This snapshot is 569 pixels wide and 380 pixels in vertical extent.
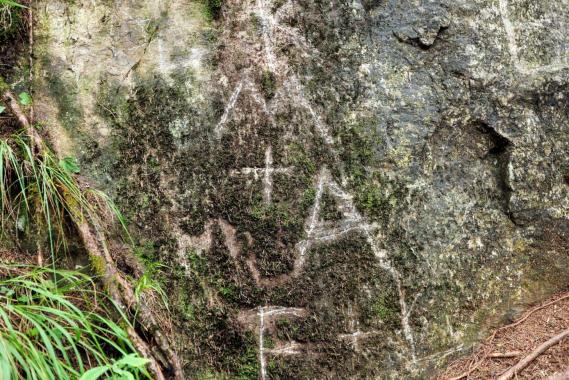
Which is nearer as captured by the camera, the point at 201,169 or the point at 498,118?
the point at 201,169

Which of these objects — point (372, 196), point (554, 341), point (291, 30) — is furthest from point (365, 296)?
point (291, 30)

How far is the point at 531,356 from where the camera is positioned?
277 centimetres

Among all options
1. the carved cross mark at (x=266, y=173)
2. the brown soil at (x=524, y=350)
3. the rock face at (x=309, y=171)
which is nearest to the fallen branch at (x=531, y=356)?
the brown soil at (x=524, y=350)

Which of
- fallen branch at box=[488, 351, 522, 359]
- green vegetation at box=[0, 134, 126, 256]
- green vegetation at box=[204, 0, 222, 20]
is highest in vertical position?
green vegetation at box=[204, 0, 222, 20]

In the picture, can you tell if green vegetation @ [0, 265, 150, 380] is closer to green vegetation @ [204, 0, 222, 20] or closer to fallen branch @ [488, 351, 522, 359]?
green vegetation @ [204, 0, 222, 20]

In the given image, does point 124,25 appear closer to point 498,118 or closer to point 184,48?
point 184,48

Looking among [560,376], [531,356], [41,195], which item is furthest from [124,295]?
[560,376]

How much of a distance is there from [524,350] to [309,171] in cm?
141

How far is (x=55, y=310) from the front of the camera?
7.00 ft

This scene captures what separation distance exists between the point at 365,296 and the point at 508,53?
61.9 inches

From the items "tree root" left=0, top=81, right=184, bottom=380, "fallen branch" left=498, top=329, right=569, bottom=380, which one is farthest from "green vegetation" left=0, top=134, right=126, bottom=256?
"fallen branch" left=498, top=329, right=569, bottom=380

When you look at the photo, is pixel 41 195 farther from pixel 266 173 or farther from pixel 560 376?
pixel 560 376

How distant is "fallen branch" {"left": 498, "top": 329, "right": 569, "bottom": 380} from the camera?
2.73 metres

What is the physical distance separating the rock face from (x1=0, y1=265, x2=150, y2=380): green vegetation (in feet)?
1.33
